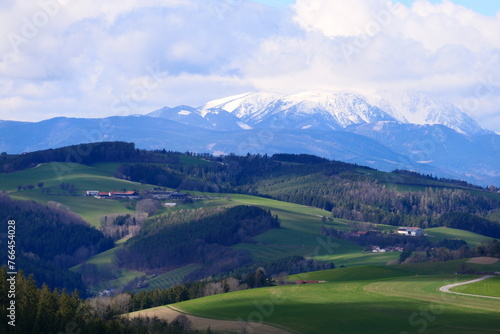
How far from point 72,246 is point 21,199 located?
21.4 m

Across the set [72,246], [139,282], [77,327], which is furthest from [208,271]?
[77,327]

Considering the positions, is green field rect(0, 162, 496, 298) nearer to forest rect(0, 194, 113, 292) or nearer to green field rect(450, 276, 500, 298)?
forest rect(0, 194, 113, 292)

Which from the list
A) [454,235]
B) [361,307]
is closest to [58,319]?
[361,307]

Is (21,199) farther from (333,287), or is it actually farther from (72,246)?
(333,287)

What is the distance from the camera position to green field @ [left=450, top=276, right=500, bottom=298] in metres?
84.5

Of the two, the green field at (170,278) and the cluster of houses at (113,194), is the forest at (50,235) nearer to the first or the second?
the cluster of houses at (113,194)

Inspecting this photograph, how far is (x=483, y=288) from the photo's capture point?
287ft

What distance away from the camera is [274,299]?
3342 inches

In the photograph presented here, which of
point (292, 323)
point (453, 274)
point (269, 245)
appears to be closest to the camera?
point (292, 323)

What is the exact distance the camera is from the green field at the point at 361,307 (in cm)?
6688

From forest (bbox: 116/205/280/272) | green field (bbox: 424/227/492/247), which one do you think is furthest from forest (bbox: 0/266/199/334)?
green field (bbox: 424/227/492/247)

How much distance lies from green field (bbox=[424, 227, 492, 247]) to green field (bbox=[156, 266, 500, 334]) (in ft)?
241

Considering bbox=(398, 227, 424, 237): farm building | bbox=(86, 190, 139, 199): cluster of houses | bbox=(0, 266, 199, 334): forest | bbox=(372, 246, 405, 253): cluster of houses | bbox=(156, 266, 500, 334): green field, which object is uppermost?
bbox=(398, 227, 424, 237): farm building

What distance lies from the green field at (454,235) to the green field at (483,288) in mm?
74110
